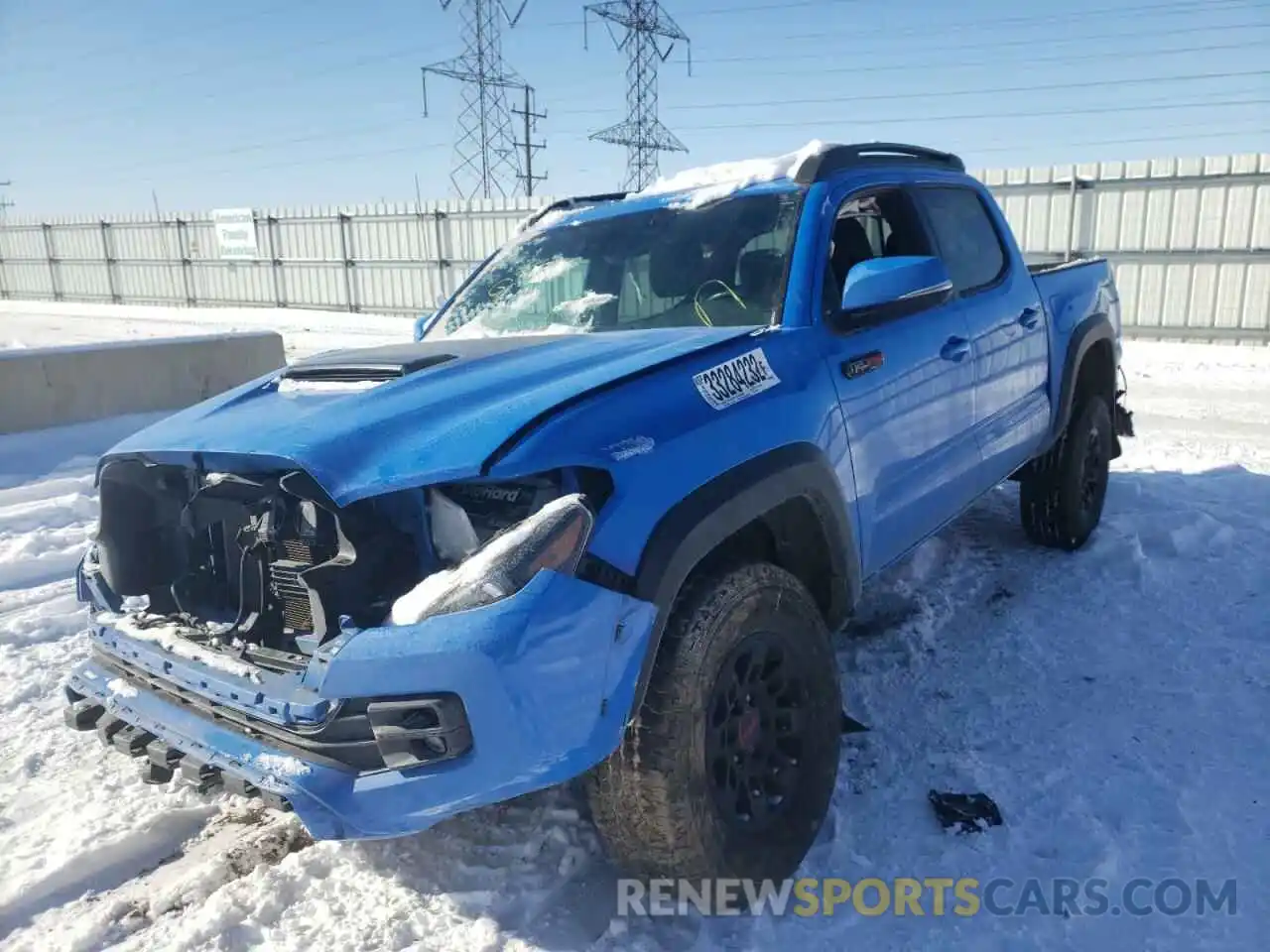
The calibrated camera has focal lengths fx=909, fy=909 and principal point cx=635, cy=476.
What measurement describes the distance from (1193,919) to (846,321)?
1.82 m

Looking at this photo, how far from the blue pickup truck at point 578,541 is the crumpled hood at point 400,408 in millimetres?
12

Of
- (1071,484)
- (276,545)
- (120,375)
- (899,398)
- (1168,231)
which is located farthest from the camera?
(1168,231)

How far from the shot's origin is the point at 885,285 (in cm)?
277

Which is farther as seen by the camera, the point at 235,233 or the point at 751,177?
the point at 235,233

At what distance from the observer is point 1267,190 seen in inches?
477

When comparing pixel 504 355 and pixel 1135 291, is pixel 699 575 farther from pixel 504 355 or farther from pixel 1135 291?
pixel 1135 291

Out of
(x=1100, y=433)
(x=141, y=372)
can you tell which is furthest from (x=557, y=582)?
(x=141, y=372)

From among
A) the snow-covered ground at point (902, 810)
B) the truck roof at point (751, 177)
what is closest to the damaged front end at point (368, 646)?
the snow-covered ground at point (902, 810)

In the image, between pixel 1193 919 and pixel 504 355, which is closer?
pixel 1193 919

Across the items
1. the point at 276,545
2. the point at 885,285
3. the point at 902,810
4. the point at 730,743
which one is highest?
the point at 885,285

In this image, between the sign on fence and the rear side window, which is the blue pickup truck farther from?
the sign on fence

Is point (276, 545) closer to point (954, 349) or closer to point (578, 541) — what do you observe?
point (578, 541)

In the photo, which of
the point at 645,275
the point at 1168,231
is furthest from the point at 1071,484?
the point at 1168,231

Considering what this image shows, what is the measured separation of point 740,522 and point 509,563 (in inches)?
25.7
